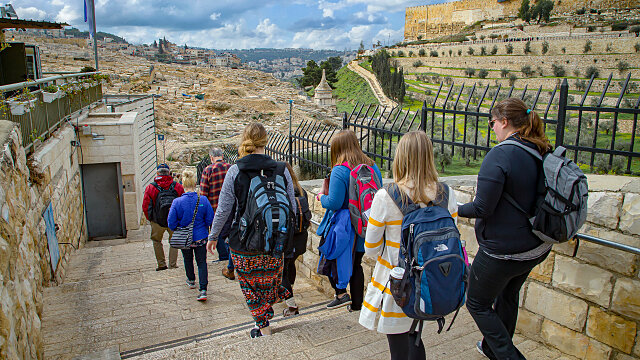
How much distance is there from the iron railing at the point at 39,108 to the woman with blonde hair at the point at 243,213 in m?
3.61

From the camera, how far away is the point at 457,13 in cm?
8312

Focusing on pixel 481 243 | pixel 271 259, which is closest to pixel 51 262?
pixel 271 259

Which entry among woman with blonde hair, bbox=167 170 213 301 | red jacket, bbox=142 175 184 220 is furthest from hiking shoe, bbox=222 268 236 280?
red jacket, bbox=142 175 184 220

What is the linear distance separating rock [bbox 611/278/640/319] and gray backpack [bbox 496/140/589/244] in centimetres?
78

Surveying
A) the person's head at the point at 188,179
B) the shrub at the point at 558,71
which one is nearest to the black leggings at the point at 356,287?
the person's head at the point at 188,179

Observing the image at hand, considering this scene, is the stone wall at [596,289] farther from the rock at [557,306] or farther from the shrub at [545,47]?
the shrub at [545,47]

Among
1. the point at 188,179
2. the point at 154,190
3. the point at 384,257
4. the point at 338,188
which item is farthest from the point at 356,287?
the point at 154,190

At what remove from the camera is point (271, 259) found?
349cm

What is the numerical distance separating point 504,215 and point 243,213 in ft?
6.23

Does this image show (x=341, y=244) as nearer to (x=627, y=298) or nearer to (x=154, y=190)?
(x=627, y=298)

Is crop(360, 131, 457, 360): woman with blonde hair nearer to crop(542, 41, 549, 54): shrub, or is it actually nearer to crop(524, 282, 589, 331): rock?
crop(524, 282, 589, 331): rock

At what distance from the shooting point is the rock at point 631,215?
2676 millimetres

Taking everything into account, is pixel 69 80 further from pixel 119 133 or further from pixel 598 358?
pixel 598 358

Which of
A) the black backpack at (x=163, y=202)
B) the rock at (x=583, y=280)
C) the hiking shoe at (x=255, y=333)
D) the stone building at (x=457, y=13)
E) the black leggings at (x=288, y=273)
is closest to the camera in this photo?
the rock at (x=583, y=280)
